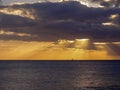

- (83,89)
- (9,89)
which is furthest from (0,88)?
(83,89)

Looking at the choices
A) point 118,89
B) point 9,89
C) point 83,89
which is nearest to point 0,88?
point 9,89

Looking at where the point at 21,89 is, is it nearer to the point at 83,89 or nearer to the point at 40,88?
the point at 40,88

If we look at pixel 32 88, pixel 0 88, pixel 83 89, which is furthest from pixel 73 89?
pixel 0 88

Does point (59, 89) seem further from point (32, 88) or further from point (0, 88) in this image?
point (0, 88)

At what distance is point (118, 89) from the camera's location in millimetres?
124125

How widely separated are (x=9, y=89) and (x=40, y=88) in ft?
30.1

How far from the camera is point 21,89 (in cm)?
12331

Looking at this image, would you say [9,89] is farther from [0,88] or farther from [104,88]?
[104,88]

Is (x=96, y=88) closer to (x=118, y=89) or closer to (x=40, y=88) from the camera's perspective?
(x=118, y=89)

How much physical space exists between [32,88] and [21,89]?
500 centimetres

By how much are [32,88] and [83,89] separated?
1483 centimetres

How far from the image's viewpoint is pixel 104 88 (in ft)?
418

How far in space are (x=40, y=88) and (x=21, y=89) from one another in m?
6.58

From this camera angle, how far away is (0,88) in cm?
12794
